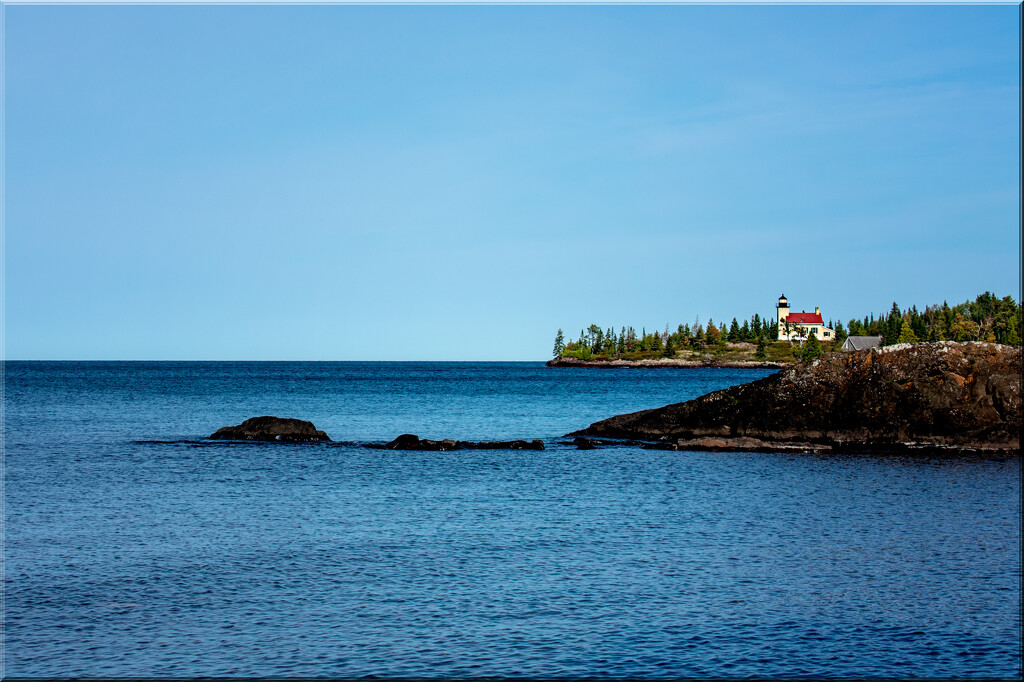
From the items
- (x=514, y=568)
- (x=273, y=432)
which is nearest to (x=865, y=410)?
(x=514, y=568)

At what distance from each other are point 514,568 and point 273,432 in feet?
139

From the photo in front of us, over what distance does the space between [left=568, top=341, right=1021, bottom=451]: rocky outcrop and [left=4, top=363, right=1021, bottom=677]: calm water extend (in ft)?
18.9

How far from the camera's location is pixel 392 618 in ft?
63.0

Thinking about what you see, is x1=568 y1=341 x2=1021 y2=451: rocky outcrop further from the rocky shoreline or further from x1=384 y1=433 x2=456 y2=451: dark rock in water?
x1=384 y1=433 x2=456 y2=451: dark rock in water

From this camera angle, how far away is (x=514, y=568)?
932 inches

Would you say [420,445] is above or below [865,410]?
below

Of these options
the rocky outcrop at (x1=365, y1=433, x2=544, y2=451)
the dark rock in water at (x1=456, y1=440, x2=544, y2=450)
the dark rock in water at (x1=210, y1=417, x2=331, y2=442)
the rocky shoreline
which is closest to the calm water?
the rocky shoreline

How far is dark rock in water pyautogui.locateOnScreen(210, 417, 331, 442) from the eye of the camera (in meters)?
61.7

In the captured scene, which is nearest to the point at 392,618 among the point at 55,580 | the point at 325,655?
the point at 325,655

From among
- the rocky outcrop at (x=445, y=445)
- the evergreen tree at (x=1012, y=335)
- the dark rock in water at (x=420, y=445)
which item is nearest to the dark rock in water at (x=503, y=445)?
the rocky outcrop at (x=445, y=445)

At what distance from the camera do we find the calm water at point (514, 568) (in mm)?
16953

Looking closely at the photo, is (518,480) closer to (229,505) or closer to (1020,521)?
(229,505)

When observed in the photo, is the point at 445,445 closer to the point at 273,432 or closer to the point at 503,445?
the point at 503,445

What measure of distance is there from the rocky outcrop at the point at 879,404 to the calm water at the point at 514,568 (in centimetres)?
577
